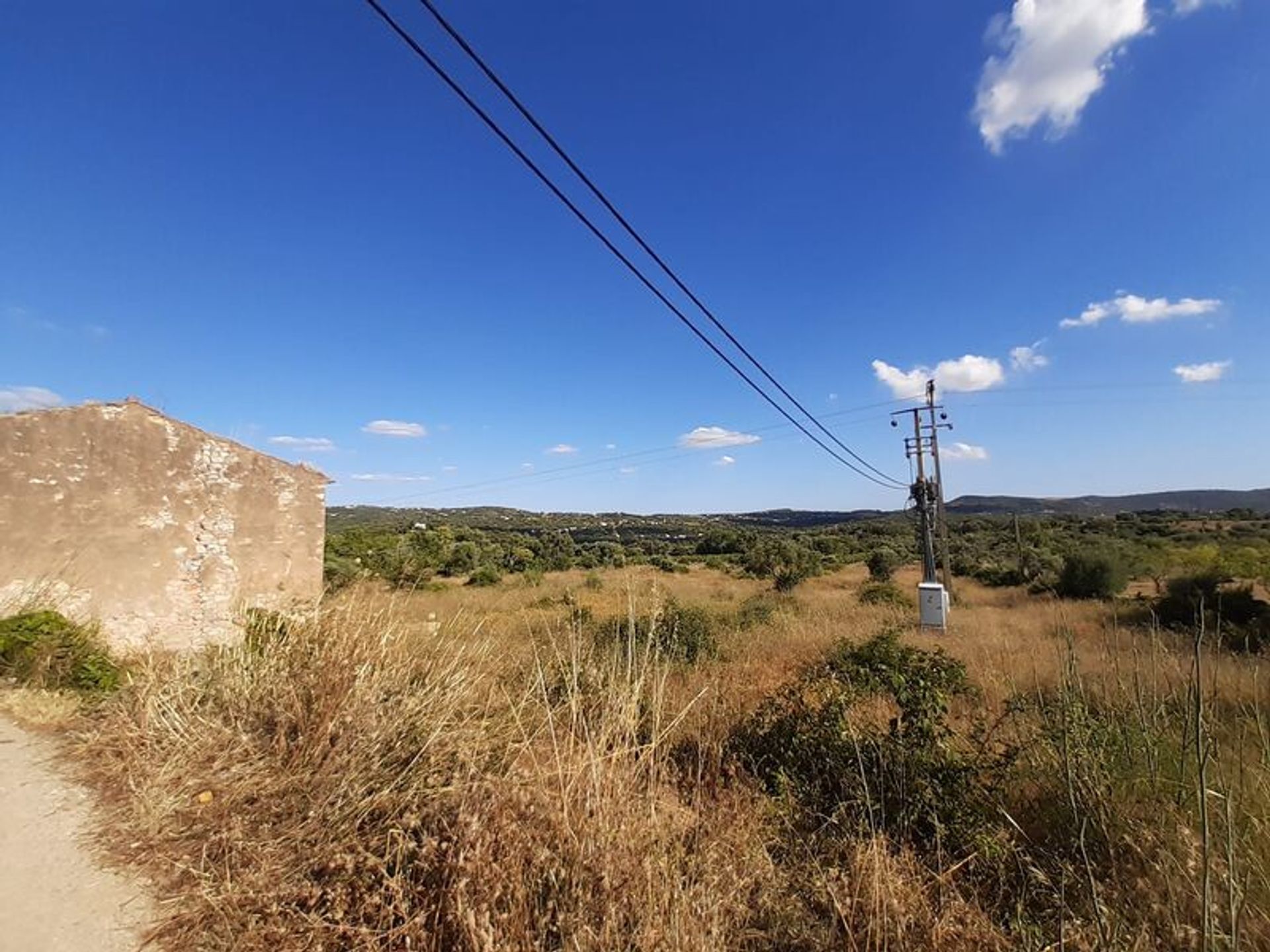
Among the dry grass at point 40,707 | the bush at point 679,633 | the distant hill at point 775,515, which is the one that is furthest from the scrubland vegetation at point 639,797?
the distant hill at point 775,515

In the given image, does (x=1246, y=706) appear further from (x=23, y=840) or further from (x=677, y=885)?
(x=23, y=840)

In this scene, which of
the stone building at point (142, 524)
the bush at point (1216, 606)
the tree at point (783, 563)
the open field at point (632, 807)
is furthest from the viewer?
the tree at point (783, 563)

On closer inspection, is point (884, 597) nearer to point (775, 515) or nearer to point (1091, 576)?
point (1091, 576)

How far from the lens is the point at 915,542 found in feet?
175

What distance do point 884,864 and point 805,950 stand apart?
2.78ft

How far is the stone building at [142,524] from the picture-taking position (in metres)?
9.43

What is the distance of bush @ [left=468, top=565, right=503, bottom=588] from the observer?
31.5 m

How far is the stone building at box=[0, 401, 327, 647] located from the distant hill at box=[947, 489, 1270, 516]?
7155 centimetres

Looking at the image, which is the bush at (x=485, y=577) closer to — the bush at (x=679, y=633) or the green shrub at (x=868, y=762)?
the bush at (x=679, y=633)

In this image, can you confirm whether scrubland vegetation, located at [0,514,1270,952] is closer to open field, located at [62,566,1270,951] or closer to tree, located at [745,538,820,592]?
open field, located at [62,566,1270,951]

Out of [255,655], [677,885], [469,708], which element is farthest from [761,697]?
[255,655]

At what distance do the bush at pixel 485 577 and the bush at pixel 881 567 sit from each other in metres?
20.4

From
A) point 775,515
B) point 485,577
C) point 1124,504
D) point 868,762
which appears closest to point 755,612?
point 868,762

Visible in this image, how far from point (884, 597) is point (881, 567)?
11896mm
